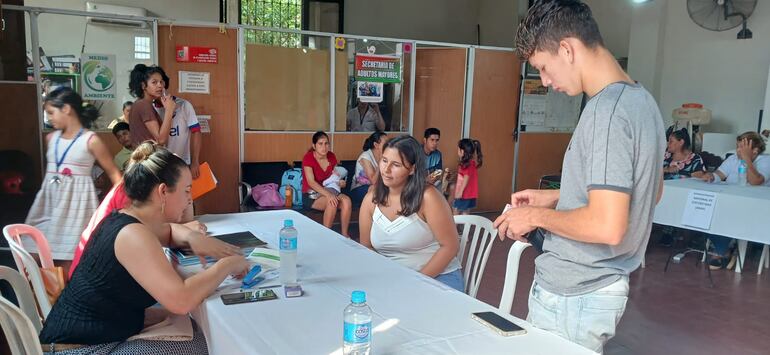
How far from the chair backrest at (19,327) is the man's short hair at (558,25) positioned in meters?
1.62

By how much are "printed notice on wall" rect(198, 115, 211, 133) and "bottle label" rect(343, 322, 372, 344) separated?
172 inches

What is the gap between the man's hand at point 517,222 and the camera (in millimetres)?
1448

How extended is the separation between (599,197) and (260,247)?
5.29 ft

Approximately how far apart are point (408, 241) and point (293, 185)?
2.94m

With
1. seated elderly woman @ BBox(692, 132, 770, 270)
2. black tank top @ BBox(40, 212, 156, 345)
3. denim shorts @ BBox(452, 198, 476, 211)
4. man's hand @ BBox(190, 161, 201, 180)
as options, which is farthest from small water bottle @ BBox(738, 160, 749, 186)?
black tank top @ BBox(40, 212, 156, 345)

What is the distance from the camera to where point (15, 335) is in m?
1.72

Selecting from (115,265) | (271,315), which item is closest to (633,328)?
(271,315)

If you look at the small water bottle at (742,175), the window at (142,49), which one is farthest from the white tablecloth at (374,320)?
the small water bottle at (742,175)

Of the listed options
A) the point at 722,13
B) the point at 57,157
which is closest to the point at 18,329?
the point at 57,157

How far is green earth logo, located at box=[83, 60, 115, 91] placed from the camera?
4.86 meters

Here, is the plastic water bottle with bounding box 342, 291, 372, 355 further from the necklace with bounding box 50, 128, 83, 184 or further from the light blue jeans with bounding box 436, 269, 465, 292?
the necklace with bounding box 50, 128, 83, 184

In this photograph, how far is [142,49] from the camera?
Answer: 5098mm

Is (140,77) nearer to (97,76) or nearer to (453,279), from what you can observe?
(97,76)

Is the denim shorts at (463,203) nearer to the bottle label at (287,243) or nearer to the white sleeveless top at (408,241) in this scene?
the white sleeveless top at (408,241)
